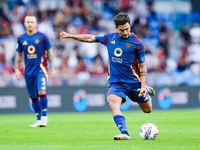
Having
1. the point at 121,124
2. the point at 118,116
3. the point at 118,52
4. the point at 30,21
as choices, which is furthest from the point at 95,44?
the point at 121,124

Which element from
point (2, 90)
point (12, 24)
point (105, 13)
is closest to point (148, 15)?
point (105, 13)

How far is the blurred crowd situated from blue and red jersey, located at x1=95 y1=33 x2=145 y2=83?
351 inches

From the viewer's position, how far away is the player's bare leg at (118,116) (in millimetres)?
7413

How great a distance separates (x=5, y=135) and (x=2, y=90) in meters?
7.88

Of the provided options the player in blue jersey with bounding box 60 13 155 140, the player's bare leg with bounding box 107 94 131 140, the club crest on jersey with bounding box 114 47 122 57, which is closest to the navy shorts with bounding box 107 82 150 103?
the player in blue jersey with bounding box 60 13 155 140

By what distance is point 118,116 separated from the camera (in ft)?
25.0

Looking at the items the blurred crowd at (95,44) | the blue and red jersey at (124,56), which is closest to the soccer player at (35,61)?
the blue and red jersey at (124,56)

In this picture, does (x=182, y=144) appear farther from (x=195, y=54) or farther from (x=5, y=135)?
(x=195, y=54)

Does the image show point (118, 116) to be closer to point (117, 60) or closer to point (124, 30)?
point (117, 60)

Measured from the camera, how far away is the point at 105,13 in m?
22.2

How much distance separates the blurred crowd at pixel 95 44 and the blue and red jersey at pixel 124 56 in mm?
8920

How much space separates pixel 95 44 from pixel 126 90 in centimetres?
1190

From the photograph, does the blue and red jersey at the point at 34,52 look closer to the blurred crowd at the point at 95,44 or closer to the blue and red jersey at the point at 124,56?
the blue and red jersey at the point at 124,56

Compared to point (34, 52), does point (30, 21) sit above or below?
above
